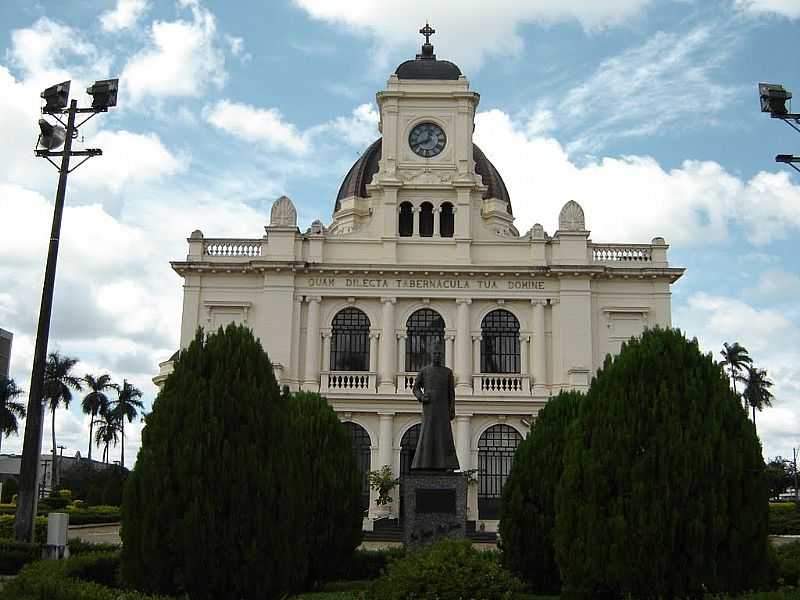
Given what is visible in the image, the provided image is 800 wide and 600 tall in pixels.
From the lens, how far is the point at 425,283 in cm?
3928

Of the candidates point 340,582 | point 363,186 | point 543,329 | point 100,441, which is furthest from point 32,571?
point 100,441

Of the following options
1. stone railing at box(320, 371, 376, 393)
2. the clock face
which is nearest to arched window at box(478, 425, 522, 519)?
stone railing at box(320, 371, 376, 393)

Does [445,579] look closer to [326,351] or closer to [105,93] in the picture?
[105,93]

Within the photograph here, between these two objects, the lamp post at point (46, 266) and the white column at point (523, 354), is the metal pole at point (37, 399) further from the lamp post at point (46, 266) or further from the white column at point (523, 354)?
the white column at point (523, 354)

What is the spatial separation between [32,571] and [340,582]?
668cm

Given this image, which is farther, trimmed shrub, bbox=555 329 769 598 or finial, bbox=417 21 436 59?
finial, bbox=417 21 436 59

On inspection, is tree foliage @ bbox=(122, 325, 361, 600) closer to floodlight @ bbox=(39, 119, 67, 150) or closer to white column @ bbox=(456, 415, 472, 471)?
floodlight @ bbox=(39, 119, 67, 150)

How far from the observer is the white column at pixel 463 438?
37.4 metres

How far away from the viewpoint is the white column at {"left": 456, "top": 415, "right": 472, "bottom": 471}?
37375 mm

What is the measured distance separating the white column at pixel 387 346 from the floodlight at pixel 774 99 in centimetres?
2230

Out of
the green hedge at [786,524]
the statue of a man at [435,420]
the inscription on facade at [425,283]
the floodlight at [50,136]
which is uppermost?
the inscription on facade at [425,283]

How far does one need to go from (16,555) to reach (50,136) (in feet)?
27.8

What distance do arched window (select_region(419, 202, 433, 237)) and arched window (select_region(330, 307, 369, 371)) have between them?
4819 mm

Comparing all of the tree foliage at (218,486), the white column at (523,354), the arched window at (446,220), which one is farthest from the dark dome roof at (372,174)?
the tree foliage at (218,486)
